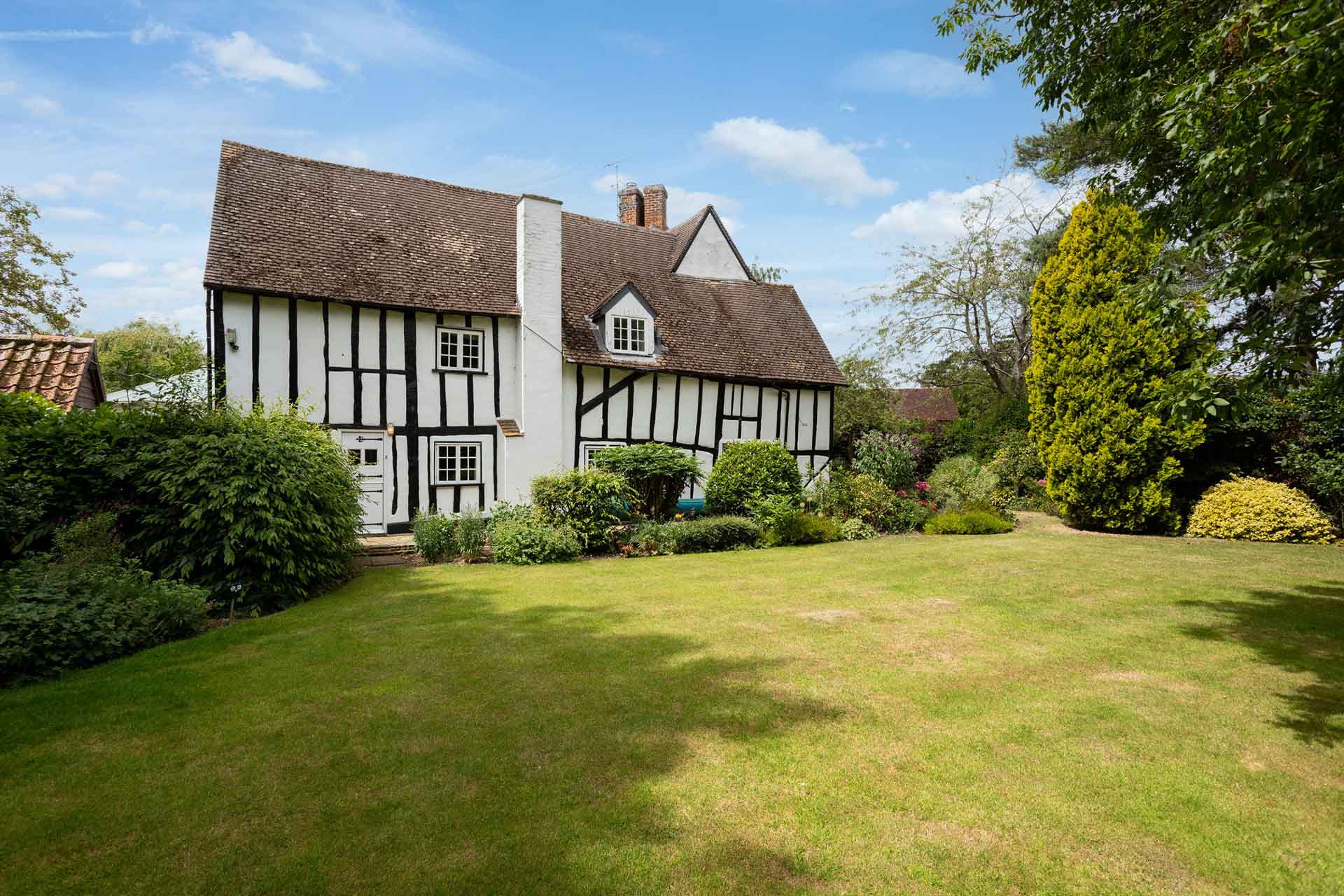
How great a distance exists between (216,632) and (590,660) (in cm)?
390

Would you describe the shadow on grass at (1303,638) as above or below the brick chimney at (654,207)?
below

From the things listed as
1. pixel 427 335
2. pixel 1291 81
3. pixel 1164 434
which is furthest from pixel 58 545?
pixel 1164 434

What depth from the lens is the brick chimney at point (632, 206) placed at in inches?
816

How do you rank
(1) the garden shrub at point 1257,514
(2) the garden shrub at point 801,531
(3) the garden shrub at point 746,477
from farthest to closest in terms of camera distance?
(3) the garden shrub at point 746,477
(2) the garden shrub at point 801,531
(1) the garden shrub at point 1257,514

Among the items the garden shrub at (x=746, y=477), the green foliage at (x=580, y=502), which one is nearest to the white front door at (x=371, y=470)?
the green foliage at (x=580, y=502)

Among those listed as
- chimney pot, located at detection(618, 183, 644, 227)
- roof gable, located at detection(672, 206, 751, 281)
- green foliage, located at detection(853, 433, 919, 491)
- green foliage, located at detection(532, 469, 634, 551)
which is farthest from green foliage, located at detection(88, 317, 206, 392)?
green foliage, located at detection(853, 433, 919, 491)

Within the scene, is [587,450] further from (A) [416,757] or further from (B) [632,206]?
(A) [416,757]

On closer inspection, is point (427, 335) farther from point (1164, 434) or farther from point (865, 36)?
point (1164, 434)

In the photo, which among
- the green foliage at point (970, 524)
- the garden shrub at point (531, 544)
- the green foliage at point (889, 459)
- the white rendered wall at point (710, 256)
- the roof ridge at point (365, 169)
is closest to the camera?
the garden shrub at point (531, 544)

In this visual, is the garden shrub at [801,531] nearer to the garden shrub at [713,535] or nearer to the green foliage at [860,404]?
the garden shrub at [713,535]

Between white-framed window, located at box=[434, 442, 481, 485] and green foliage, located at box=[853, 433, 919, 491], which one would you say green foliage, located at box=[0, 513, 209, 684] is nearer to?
white-framed window, located at box=[434, 442, 481, 485]

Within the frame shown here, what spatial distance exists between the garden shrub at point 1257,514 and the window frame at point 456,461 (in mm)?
14100

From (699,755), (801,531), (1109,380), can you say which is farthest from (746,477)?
(699,755)

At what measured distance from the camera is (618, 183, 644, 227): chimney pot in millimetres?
20719
